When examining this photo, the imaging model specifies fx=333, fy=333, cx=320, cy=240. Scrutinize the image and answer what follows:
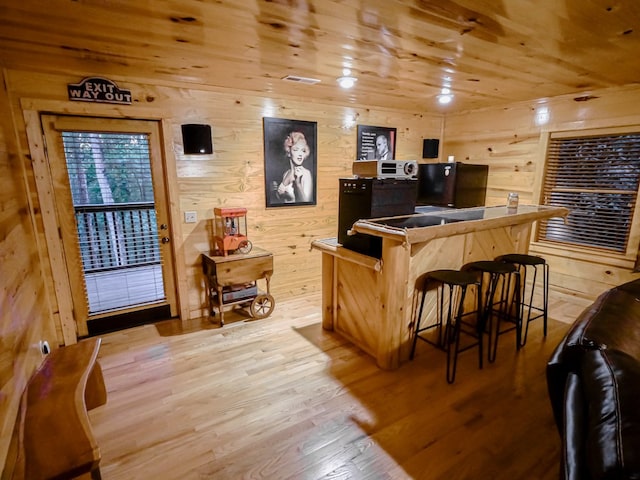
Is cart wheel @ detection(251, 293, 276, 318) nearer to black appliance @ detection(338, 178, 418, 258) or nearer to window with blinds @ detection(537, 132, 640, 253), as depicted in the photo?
black appliance @ detection(338, 178, 418, 258)

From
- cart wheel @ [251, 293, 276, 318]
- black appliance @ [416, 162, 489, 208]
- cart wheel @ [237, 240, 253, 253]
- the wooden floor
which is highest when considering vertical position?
black appliance @ [416, 162, 489, 208]

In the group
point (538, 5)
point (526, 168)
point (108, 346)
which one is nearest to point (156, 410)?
point (108, 346)

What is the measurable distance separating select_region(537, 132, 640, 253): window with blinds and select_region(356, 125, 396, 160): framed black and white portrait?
5.77 ft

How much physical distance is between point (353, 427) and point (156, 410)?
49.3 inches

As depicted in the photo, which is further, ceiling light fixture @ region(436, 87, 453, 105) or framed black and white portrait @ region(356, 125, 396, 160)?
framed black and white portrait @ region(356, 125, 396, 160)

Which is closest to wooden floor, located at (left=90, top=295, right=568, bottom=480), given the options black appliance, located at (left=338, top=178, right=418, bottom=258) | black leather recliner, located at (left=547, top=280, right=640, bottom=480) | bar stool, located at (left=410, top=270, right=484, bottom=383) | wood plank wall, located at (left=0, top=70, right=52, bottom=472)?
bar stool, located at (left=410, top=270, right=484, bottom=383)

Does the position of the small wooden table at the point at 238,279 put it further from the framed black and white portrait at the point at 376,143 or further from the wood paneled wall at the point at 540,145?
the wood paneled wall at the point at 540,145

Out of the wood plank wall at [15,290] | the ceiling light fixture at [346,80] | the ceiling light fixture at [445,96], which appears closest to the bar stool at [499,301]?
the ceiling light fixture at [445,96]

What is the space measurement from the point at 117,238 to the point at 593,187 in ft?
18.4

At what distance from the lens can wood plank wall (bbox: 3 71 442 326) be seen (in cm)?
271

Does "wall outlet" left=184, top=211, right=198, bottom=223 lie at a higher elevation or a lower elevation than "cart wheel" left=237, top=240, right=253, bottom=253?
higher

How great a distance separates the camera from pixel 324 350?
2.82 meters

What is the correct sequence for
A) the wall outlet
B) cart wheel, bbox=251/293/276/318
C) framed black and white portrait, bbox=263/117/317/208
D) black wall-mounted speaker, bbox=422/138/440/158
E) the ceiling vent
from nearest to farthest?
the ceiling vent → the wall outlet → cart wheel, bbox=251/293/276/318 → framed black and white portrait, bbox=263/117/317/208 → black wall-mounted speaker, bbox=422/138/440/158

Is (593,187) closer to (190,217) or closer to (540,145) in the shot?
(540,145)
